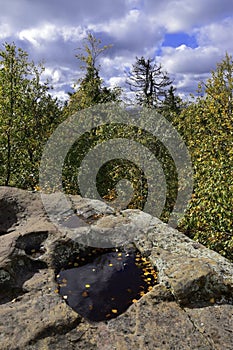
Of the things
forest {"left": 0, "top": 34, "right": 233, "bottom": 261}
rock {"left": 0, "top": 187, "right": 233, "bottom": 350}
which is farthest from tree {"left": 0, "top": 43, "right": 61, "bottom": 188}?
rock {"left": 0, "top": 187, "right": 233, "bottom": 350}

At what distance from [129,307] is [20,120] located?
9778 mm

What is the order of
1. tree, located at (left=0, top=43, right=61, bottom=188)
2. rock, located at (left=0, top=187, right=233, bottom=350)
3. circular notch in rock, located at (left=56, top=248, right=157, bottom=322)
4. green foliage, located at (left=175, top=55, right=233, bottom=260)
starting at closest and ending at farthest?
rock, located at (left=0, top=187, right=233, bottom=350), circular notch in rock, located at (left=56, top=248, right=157, bottom=322), green foliage, located at (left=175, top=55, right=233, bottom=260), tree, located at (left=0, top=43, right=61, bottom=188)

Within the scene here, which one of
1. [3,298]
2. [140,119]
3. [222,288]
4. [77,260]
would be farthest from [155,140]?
[3,298]

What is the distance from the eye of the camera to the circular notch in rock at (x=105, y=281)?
481 centimetres

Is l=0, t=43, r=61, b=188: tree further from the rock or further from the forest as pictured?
the rock

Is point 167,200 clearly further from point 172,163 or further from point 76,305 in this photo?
point 76,305

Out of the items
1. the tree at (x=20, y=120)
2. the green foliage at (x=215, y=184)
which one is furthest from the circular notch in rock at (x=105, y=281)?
the tree at (x=20, y=120)

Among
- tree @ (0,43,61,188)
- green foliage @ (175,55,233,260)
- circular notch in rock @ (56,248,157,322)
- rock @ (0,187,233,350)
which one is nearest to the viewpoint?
rock @ (0,187,233,350)

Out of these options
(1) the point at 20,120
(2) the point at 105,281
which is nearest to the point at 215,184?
(2) the point at 105,281

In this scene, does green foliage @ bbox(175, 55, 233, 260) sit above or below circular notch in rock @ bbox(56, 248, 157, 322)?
above

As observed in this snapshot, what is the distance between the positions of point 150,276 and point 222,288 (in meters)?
1.28

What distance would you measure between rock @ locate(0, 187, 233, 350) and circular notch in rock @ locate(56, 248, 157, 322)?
0.15 metres

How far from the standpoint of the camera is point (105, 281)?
18.2 ft

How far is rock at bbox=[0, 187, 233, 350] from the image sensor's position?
4094mm
